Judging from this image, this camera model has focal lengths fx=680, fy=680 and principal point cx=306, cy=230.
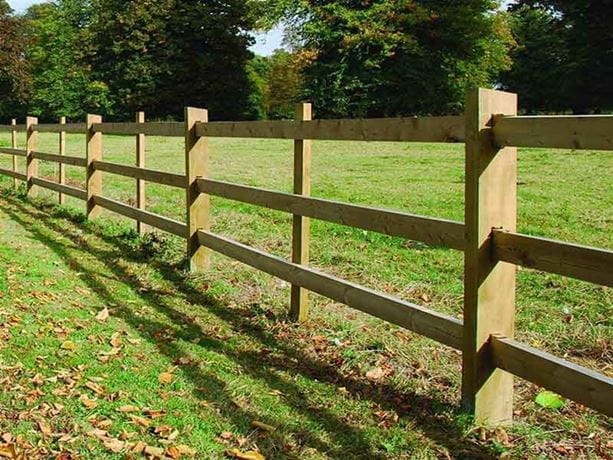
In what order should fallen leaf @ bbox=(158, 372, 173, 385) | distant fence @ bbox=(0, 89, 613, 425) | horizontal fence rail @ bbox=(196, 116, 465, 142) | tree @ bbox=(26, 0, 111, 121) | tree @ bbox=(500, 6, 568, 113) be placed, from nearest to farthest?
1. distant fence @ bbox=(0, 89, 613, 425)
2. horizontal fence rail @ bbox=(196, 116, 465, 142)
3. fallen leaf @ bbox=(158, 372, 173, 385)
4. tree @ bbox=(500, 6, 568, 113)
5. tree @ bbox=(26, 0, 111, 121)

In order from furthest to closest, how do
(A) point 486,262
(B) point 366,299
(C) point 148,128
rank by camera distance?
(C) point 148,128, (B) point 366,299, (A) point 486,262

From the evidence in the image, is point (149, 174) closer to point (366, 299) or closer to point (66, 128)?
point (66, 128)

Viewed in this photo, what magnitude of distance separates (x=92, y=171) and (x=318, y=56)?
1180 inches

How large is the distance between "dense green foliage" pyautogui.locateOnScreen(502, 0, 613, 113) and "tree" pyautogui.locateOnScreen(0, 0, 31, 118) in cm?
3102

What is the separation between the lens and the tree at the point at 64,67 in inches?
1921

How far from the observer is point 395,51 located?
3812cm

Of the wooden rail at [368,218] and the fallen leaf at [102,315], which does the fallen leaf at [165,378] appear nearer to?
the fallen leaf at [102,315]

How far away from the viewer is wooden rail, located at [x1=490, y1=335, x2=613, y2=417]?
273 centimetres

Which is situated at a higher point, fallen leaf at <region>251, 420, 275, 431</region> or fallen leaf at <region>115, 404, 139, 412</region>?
fallen leaf at <region>115, 404, 139, 412</region>

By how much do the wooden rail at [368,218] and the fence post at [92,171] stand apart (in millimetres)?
4471

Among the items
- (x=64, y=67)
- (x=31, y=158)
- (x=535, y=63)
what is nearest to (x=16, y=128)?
(x=31, y=158)

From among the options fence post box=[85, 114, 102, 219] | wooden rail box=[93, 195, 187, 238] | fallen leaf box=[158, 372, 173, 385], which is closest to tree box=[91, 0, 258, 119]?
fence post box=[85, 114, 102, 219]

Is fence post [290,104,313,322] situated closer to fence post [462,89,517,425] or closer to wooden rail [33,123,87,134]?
fence post [462,89,517,425]

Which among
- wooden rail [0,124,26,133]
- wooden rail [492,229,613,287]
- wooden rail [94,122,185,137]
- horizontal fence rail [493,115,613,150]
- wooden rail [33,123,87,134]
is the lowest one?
wooden rail [492,229,613,287]
